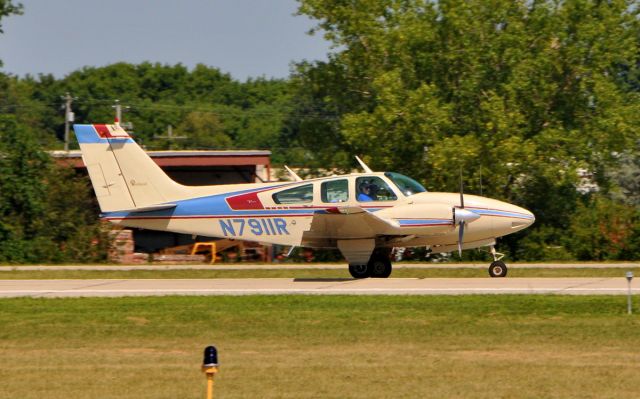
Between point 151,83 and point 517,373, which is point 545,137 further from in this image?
point 151,83

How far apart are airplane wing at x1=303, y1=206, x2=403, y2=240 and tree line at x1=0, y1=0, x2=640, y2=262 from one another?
10.3 meters

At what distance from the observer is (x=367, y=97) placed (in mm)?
35250

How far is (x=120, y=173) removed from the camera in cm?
2244

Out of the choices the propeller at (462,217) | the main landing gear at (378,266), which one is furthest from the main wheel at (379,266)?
the propeller at (462,217)

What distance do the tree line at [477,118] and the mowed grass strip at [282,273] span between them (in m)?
7.36

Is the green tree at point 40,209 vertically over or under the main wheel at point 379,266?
over

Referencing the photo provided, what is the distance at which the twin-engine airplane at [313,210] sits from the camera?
67.2 ft

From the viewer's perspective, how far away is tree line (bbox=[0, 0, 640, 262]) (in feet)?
103

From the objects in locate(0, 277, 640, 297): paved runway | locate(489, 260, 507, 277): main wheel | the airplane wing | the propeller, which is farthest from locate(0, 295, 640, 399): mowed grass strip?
locate(489, 260, 507, 277): main wheel

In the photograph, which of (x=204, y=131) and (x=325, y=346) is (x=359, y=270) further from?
(x=204, y=131)

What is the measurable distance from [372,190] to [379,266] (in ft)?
5.63

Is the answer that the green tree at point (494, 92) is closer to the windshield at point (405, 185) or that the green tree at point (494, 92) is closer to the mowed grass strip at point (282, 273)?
the mowed grass strip at point (282, 273)

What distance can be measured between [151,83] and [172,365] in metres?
95.0

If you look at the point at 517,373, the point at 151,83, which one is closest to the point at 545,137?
the point at 517,373
